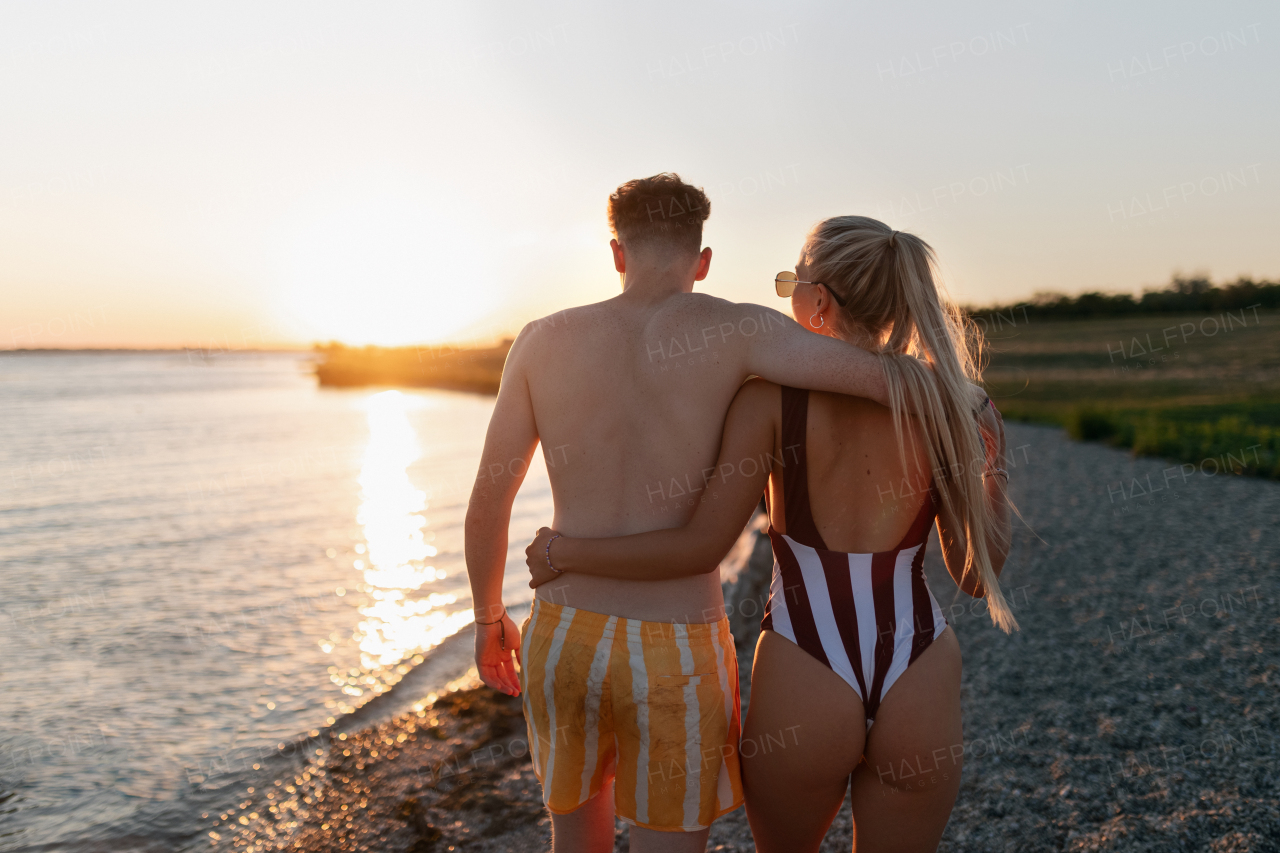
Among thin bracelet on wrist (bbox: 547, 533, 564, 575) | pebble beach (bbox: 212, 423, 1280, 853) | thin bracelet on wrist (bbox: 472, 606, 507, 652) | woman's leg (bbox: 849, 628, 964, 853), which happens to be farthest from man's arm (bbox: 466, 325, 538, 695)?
pebble beach (bbox: 212, 423, 1280, 853)

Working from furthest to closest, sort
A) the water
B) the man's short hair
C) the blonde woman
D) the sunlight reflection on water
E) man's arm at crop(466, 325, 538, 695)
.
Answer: the sunlight reflection on water → the water → man's arm at crop(466, 325, 538, 695) → the man's short hair → the blonde woman

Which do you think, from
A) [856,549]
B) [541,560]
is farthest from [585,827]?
[856,549]

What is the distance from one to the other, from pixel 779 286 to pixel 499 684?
1.49m

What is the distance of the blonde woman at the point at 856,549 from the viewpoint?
1840mm

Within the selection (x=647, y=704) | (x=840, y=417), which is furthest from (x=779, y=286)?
(x=647, y=704)

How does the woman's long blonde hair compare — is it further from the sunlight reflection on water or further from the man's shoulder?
the sunlight reflection on water

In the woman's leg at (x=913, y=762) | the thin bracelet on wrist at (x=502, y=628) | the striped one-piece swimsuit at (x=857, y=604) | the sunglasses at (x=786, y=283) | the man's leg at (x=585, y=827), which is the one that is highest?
the sunglasses at (x=786, y=283)

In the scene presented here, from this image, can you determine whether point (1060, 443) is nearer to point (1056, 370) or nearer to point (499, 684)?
point (499, 684)

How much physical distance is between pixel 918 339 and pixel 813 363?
0.38 meters

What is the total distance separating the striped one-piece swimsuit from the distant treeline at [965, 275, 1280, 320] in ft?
149

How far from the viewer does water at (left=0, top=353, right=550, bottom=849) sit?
14.7ft

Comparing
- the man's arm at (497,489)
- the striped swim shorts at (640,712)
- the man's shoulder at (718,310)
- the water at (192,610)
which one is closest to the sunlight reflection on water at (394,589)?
the water at (192,610)

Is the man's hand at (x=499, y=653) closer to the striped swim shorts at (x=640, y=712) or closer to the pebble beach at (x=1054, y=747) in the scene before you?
the striped swim shorts at (x=640, y=712)

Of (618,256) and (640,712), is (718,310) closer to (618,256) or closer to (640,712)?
(618,256)
